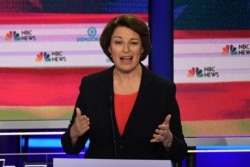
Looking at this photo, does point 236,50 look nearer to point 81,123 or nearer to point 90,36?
point 90,36

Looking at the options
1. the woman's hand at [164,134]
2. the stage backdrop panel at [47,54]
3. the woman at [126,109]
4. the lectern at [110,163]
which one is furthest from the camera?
the stage backdrop panel at [47,54]

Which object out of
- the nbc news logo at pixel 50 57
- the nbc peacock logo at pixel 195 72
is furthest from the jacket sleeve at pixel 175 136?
the nbc news logo at pixel 50 57

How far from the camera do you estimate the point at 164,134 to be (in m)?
1.68

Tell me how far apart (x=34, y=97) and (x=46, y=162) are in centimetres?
164

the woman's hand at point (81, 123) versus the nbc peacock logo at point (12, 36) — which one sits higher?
the nbc peacock logo at point (12, 36)

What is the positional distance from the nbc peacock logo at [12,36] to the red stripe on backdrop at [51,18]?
2.8 inches

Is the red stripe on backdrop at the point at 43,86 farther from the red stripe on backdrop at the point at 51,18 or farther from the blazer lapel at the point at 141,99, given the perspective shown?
the blazer lapel at the point at 141,99

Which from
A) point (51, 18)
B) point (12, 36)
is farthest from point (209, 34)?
point (12, 36)

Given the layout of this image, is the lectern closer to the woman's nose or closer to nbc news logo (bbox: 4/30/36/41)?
the woman's nose

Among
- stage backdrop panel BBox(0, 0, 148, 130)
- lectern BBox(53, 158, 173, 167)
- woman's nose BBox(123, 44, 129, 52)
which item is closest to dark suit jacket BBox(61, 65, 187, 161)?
woman's nose BBox(123, 44, 129, 52)

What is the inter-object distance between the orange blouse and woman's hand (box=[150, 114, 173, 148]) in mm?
149

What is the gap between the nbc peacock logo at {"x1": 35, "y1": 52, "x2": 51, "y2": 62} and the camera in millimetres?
3168

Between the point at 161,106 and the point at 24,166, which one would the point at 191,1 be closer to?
the point at 161,106

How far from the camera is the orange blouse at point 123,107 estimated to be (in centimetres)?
183
